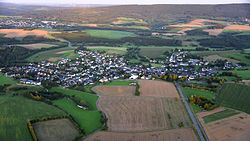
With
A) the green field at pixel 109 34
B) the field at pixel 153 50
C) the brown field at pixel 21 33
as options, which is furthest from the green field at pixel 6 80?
the green field at pixel 109 34

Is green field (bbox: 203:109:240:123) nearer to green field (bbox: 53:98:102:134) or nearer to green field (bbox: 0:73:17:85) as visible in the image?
green field (bbox: 53:98:102:134)

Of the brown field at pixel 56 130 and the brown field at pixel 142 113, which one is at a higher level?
the brown field at pixel 142 113

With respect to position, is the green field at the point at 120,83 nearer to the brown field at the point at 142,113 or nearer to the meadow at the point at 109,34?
the brown field at the point at 142,113

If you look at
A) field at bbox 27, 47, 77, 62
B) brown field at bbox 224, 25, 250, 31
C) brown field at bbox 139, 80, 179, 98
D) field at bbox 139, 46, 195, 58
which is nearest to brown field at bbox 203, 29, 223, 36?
brown field at bbox 224, 25, 250, 31

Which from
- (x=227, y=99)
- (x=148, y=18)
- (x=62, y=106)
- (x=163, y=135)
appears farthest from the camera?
(x=148, y=18)

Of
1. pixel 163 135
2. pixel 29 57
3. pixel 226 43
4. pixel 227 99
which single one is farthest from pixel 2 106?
pixel 226 43

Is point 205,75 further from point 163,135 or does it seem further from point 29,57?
point 29,57

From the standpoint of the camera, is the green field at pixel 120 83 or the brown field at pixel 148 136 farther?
the green field at pixel 120 83
